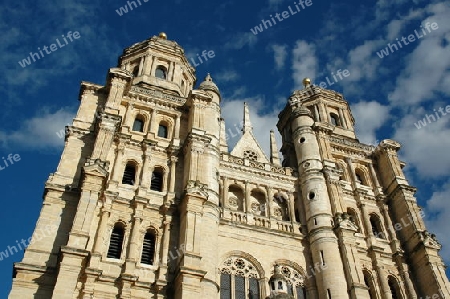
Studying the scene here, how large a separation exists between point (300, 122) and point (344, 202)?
20.2ft

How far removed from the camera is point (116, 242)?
19406 mm

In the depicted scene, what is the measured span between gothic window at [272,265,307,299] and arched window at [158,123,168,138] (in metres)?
9.21

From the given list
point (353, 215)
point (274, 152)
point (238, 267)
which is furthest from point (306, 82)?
point (238, 267)

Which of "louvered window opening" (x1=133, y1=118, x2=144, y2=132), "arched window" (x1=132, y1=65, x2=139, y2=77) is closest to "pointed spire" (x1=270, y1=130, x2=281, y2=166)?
"louvered window opening" (x1=133, y1=118, x2=144, y2=132)

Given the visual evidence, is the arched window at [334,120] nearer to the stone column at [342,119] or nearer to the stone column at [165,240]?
the stone column at [342,119]

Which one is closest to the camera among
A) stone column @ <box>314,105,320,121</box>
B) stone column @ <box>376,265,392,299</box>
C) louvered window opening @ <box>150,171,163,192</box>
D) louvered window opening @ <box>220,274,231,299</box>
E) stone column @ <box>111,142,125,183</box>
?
louvered window opening @ <box>220,274,231,299</box>


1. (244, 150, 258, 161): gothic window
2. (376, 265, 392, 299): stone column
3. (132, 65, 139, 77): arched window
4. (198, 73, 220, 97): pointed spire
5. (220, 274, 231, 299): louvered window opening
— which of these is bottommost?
(220, 274, 231, 299): louvered window opening

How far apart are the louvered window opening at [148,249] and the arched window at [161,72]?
42.6 ft

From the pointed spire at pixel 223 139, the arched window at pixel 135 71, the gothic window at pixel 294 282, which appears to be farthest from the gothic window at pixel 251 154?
the gothic window at pixel 294 282

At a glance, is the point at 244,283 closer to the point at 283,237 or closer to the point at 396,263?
the point at 283,237

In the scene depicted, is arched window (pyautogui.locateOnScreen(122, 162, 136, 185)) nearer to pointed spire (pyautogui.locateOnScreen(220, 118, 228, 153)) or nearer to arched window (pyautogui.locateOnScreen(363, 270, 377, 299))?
pointed spire (pyautogui.locateOnScreen(220, 118, 228, 153))

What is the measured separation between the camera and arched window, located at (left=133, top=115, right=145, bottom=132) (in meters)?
25.2

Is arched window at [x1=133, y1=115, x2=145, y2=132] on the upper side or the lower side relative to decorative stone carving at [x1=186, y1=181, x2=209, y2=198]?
upper

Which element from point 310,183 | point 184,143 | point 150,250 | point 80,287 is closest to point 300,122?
point 310,183
